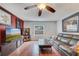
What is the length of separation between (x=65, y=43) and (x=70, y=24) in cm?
38

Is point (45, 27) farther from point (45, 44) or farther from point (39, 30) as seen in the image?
point (45, 44)

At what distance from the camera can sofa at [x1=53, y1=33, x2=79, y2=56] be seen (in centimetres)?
207

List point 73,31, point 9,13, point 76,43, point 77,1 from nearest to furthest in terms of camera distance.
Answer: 1. point 77,1
2. point 76,43
3. point 73,31
4. point 9,13

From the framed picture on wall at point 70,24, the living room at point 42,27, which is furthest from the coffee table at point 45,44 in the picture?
the framed picture on wall at point 70,24

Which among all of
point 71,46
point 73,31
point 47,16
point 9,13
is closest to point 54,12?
point 47,16

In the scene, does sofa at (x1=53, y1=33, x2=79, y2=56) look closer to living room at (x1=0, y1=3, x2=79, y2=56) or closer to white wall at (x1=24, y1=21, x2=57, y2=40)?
living room at (x1=0, y1=3, x2=79, y2=56)

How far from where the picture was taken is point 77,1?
1.75m

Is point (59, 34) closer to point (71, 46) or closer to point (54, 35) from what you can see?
point (54, 35)

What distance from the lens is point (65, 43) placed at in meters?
2.34

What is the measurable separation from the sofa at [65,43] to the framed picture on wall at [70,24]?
0.12 metres

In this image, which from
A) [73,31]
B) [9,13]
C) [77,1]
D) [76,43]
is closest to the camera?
[77,1]

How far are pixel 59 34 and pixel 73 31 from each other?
29 cm

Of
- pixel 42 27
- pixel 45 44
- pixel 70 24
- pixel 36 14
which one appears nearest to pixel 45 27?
pixel 42 27

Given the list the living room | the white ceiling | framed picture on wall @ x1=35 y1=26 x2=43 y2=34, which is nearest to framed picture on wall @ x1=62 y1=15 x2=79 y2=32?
the living room
